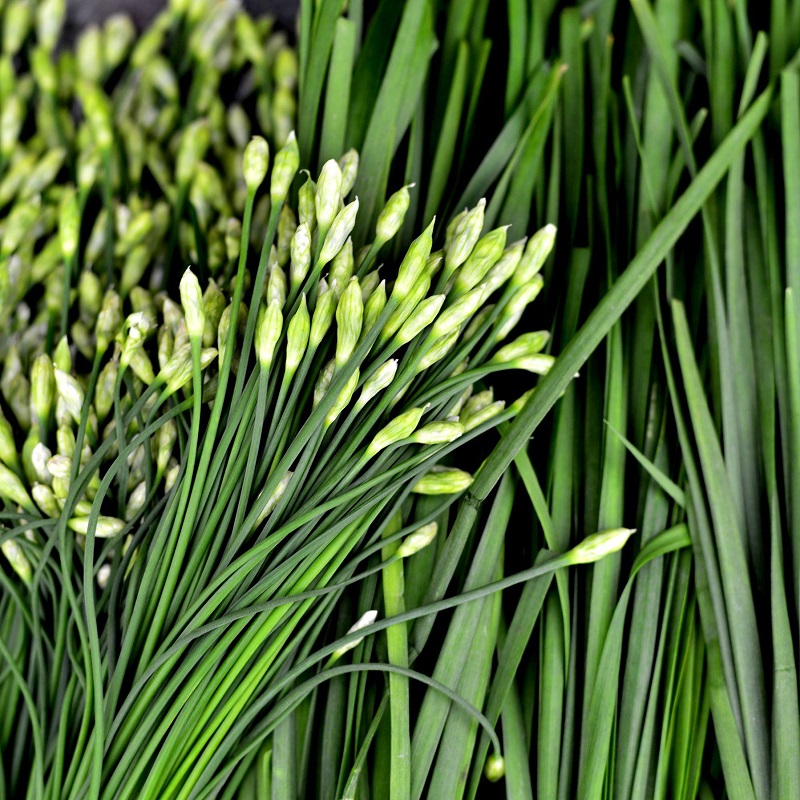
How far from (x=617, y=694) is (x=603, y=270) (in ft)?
1.51

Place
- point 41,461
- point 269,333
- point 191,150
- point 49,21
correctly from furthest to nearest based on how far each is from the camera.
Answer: point 49,21 < point 191,150 < point 41,461 < point 269,333

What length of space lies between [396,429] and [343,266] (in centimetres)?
17

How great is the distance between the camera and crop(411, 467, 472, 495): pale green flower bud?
69 cm

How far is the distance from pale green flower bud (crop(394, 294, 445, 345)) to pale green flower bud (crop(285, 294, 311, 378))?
8 centimetres

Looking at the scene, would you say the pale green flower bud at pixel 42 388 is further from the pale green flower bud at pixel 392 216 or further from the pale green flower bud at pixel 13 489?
the pale green flower bud at pixel 392 216

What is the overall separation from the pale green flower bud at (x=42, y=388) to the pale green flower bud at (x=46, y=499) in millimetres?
68

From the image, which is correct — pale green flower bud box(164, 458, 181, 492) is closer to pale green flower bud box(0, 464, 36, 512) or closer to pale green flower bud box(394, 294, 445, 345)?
pale green flower bud box(0, 464, 36, 512)

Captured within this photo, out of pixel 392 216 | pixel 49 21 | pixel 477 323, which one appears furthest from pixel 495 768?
pixel 49 21

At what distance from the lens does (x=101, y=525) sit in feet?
2.22

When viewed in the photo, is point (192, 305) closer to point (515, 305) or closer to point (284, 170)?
point (284, 170)

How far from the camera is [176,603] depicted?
65 centimetres

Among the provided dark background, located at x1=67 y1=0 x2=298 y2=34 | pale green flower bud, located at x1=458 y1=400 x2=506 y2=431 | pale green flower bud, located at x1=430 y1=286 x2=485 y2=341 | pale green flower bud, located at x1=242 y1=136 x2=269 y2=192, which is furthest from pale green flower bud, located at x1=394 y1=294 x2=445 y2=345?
dark background, located at x1=67 y1=0 x2=298 y2=34

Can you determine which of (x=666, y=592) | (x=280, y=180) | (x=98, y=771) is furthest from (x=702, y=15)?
(x=98, y=771)

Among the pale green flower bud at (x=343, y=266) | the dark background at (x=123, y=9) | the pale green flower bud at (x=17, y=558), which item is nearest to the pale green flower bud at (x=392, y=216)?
the pale green flower bud at (x=343, y=266)
